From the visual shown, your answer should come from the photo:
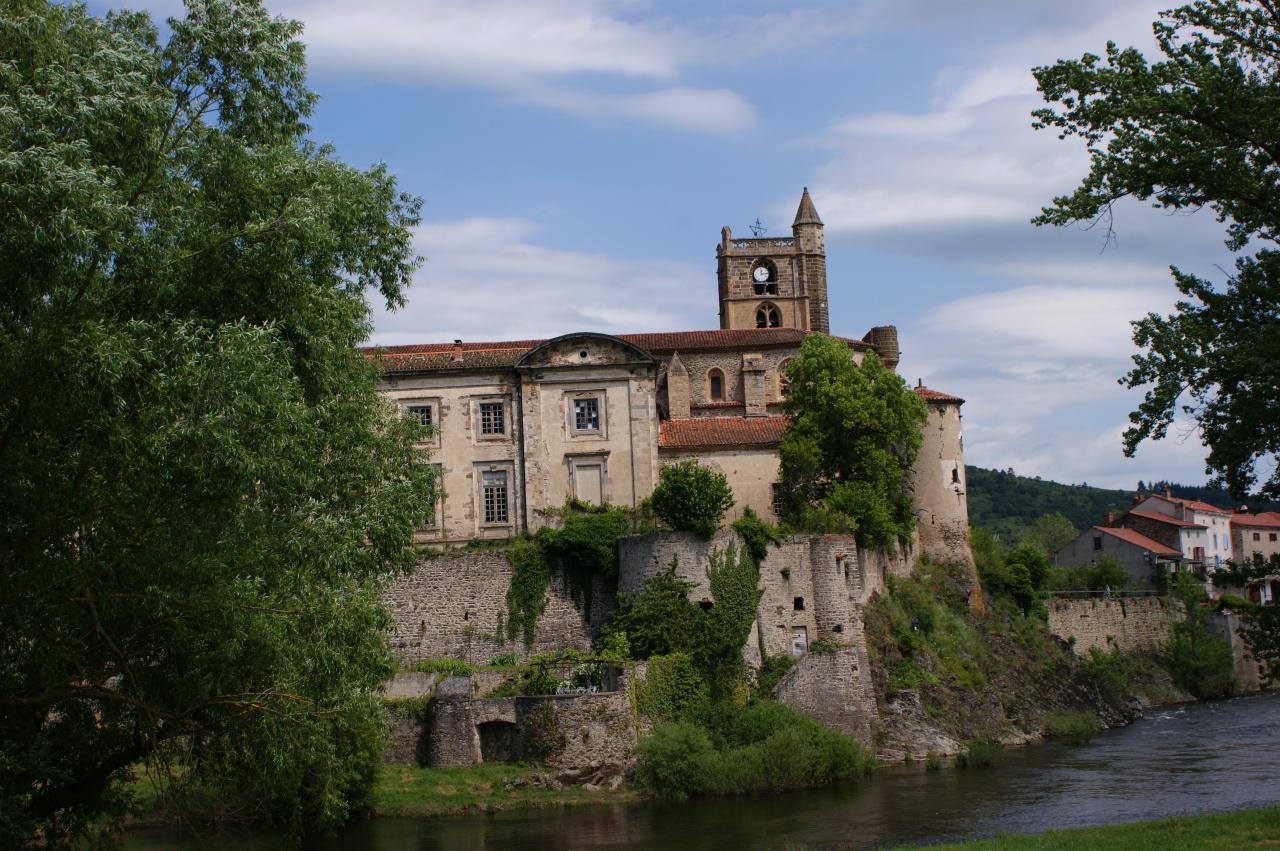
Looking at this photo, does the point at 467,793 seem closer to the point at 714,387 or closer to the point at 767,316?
the point at 714,387

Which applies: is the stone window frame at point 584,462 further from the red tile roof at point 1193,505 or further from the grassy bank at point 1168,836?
the red tile roof at point 1193,505

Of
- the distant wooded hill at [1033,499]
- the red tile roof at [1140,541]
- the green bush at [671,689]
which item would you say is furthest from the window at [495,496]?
the distant wooded hill at [1033,499]

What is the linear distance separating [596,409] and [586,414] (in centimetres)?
37

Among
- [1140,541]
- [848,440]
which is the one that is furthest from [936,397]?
[1140,541]

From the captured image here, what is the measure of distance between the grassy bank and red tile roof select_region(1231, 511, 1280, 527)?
79853 mm

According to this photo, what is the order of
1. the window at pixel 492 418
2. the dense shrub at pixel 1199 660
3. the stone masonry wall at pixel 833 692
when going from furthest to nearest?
the dense shrub at pixel 1199 660 → the window at pixel 492 418 → the stone masonry wall at pixel 833 692

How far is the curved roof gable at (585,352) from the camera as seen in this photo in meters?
46.9

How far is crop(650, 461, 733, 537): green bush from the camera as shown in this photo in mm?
39438

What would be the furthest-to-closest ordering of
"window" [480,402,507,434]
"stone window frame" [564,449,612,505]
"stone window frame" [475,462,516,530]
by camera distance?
1. "window" [480,402,507,434]
2. "stone window frame" [475,462,516,530]
3. "stone window frame" [564,449,612,505]

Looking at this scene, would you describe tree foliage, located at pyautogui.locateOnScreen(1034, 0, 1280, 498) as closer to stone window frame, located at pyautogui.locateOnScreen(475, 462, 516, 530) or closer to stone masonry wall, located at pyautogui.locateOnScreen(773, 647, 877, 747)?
stone masonry wall, located at pyautogui.locateOnScreen(773, 647, 877, 747)

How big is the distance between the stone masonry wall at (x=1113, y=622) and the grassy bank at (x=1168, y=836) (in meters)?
38.1

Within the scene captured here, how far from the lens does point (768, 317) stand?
69.9 m

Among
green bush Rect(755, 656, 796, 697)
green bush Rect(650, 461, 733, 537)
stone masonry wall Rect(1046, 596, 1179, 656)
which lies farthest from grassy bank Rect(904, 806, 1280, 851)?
stone masonry wall Rect(1046, 596, 1179, 656)

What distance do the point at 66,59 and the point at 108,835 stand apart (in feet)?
32.3
